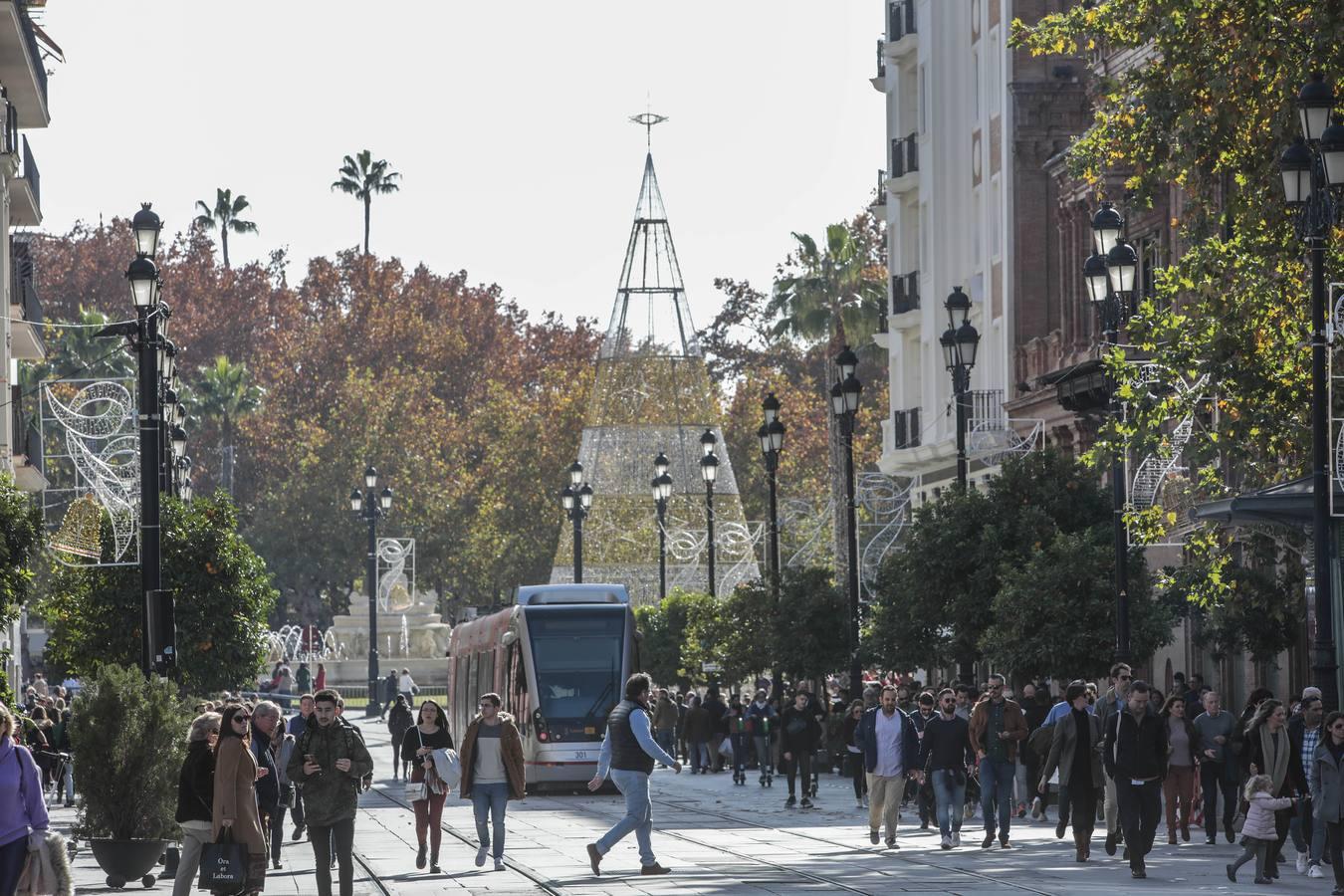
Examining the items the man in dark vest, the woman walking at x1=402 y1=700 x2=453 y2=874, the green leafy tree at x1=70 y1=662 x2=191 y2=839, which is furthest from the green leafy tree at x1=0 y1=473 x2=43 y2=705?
the man in dark vest

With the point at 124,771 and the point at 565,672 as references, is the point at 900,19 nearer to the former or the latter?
the point at 565,672

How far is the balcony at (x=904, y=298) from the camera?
63625 millimetres

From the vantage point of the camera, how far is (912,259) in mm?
64375

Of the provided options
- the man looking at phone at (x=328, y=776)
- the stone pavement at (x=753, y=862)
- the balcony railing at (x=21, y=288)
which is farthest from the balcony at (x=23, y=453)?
the man looking at phone at (x=328, y=776)

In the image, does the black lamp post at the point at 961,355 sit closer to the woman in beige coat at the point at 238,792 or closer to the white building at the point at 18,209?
the white building at the point at 18,209

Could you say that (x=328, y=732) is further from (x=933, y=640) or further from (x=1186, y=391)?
(x=933, y=640)

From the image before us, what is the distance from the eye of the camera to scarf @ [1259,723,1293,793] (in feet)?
71.5

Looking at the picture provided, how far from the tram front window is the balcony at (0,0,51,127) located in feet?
44.9

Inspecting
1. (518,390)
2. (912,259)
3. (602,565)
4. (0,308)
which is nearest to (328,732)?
(0,308)

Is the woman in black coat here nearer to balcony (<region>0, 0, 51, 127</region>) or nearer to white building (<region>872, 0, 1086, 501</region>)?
white building (<region>872, 0, 1086, 501</region>)

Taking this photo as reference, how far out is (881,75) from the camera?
66.5m

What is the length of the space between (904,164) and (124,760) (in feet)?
144

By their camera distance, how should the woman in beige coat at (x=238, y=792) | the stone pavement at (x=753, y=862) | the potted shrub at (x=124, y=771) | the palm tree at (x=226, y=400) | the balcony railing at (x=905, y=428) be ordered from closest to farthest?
the woman in beige coat at (x=238, y=792), the stone pavement at (x=753, y=862), the potted shrub at (x=124, y=771), the balcony railing at (x=905, y=428), the palm tree at (x=226, y=400)

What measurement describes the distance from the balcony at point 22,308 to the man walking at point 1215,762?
102 feet
